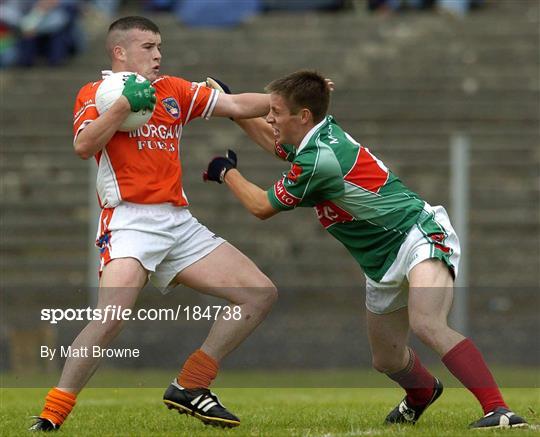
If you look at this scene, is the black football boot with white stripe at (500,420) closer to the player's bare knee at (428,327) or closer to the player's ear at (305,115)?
the player's bare knee at (428,327)

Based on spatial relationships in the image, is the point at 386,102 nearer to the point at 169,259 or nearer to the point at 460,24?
the point at 460,24

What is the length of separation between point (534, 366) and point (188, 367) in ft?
23.2

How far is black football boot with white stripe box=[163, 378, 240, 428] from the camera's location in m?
6.87

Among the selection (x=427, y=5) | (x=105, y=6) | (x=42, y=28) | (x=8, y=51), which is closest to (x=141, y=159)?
(x=42, y=28)

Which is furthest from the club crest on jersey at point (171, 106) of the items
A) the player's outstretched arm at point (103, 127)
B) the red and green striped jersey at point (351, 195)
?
the red and green striped jersey at point (351, 195)

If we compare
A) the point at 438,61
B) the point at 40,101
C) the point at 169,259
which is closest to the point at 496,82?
the point at 438,61

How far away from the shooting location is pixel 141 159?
271 inches

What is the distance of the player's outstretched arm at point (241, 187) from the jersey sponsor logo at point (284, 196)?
2.8 inches

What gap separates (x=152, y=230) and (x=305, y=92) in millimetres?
1043

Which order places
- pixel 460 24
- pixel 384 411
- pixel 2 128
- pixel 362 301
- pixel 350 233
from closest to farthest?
pixel 350 233, pixel 384 411, pixel 362 301, pixel 2 128, pixel 460 24

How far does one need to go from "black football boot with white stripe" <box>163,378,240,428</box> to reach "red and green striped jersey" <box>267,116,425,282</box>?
40.6 inches

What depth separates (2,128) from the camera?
1720cm

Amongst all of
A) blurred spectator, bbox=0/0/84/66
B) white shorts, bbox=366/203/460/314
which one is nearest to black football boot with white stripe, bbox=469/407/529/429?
white shorts, bbox=366/203/460/314

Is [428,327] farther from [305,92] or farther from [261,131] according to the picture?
[261,131]
